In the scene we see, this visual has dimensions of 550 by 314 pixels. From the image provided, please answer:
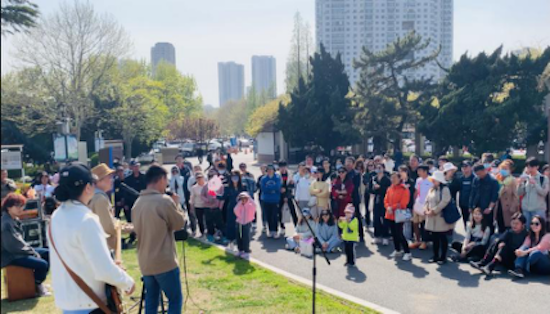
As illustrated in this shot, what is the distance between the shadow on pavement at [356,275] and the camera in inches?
309

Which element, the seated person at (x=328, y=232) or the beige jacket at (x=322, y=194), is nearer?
the seated person at (x=328, y=232)

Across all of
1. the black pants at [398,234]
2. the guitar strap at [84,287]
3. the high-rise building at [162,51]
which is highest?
the high-rise building at [162,51]

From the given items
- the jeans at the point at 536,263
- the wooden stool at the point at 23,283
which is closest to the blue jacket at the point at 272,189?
the jeans at the point at 536,263

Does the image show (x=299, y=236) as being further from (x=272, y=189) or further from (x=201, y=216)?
(x=201, y=216)

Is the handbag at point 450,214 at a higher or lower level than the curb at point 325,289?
higher

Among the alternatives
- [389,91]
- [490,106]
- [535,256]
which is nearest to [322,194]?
[535,256]

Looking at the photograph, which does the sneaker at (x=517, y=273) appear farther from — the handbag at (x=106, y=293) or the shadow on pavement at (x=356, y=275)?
the handbag at (x=106, y=293)

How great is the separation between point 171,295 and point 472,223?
666cm

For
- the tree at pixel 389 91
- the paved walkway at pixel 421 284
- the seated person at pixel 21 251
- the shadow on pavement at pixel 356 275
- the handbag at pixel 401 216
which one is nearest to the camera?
the seated person at pixel 21 251

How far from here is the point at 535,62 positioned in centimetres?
2286

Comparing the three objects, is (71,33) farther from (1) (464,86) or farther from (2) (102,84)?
(1) (464,86)

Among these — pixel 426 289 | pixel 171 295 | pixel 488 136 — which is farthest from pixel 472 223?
pixel 488 136

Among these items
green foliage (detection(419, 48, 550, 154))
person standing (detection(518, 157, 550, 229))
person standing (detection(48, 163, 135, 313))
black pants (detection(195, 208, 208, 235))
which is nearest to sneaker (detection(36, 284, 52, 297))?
person standing (detection(48, 163, 135, 313))

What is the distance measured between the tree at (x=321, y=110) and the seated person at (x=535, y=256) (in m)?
21.6
